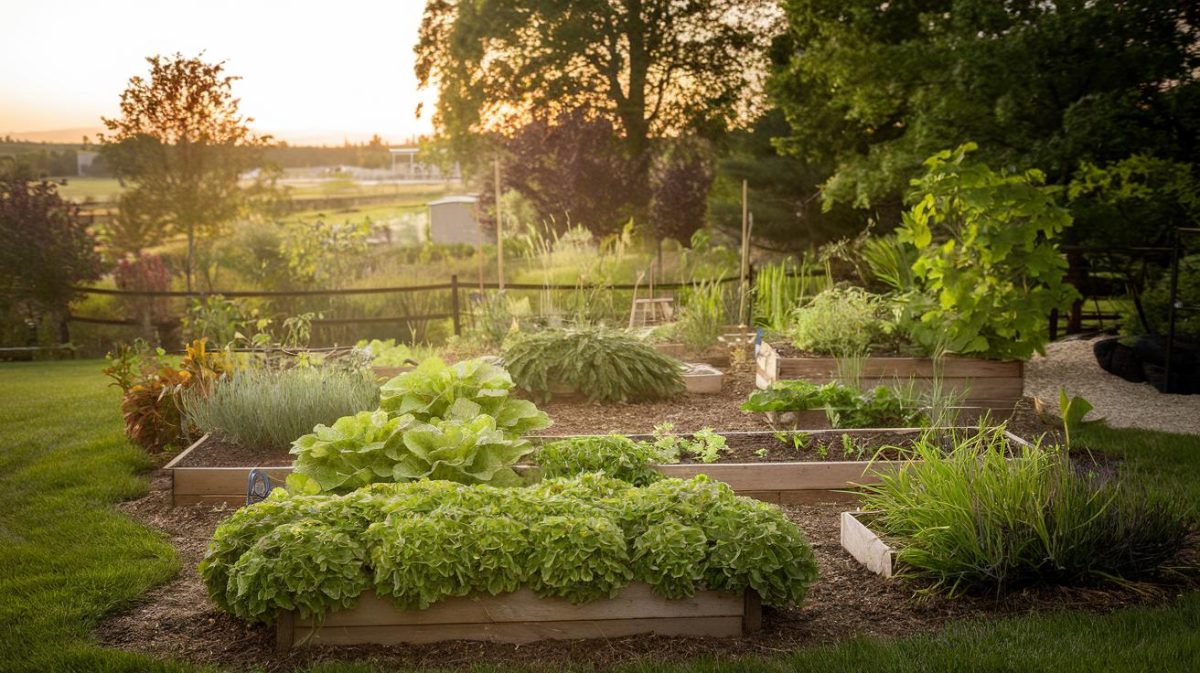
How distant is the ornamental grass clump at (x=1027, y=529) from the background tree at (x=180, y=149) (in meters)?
13.2

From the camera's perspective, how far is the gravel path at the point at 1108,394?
21.8 feet

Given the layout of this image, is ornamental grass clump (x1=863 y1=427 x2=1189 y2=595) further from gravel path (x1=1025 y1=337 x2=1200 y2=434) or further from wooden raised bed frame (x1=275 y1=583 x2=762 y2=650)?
gravel path (x1=1025 y1=337 x2=1200 y2=434)

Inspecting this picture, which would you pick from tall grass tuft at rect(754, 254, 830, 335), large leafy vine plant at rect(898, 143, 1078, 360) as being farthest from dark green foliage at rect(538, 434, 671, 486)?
tall grass tuft at rect(754, 254, 830, 335)

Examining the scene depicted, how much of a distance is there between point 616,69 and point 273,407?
572 inches

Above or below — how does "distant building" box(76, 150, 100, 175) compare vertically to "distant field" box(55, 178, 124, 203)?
above

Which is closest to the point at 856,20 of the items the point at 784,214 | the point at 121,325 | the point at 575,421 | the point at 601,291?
the point at 784,214

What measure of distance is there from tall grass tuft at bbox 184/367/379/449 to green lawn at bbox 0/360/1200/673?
1.72ft

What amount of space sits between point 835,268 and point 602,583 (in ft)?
36.4

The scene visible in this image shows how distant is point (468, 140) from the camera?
18.8m

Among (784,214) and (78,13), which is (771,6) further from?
(78,13)

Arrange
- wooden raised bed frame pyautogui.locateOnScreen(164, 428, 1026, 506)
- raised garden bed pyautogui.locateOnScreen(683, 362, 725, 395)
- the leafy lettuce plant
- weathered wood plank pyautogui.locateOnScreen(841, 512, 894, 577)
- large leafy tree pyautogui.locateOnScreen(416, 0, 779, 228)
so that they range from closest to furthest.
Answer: weathered wood plank pyautogui.locateOnScreen(841, 512, 894, 577), the leafy lettuce plant, wooden raised bed frame pyautogui.locateOnScreen(164, 428, 1026, 506), raised garden bed pyautogui.locateOnScreen(683, 362, 725, 395), large leafy tree pyautogui.locateOnScreen(416, 0, 779, 228)

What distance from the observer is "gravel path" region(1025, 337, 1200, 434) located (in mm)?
6641

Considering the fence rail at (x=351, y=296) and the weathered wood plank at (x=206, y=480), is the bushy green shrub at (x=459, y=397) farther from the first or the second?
the fence rail at (x=351, y=296)

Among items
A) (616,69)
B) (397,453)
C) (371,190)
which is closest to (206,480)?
(397,453)
